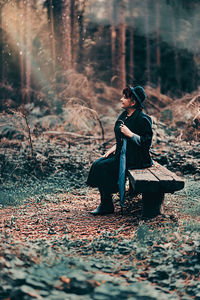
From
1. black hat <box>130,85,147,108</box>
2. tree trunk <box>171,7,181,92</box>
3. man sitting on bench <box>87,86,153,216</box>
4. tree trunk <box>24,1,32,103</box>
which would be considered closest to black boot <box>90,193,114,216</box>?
man sitting on bench <box>87,86,153,216</box>

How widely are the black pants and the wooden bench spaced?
358 mm

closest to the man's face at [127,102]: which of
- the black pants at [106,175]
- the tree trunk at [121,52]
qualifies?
the black pants at [106,175]

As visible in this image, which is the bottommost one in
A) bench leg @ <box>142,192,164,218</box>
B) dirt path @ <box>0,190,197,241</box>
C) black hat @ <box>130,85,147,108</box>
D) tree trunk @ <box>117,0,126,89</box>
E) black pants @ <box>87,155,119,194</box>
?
dirt path @ <box>0,190,197,241</box>

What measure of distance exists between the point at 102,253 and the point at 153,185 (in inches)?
38.5

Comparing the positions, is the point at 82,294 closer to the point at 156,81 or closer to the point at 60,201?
the point at 60,201

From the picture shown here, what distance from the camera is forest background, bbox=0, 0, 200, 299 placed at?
2754 mm

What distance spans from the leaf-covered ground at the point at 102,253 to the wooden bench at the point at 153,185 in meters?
0.16

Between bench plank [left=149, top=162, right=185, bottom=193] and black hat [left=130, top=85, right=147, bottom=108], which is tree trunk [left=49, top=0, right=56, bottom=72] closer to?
black hat [left=130, top=85, right=147, bottom=108]

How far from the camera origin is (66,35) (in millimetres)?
12344

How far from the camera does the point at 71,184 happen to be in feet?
21.2

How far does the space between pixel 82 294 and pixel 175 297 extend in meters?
0.74

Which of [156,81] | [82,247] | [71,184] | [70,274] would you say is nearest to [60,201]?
[71,184]

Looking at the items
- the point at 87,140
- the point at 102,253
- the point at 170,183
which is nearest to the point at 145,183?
the point at 170,183

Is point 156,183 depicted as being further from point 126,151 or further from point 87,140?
point 87,140
